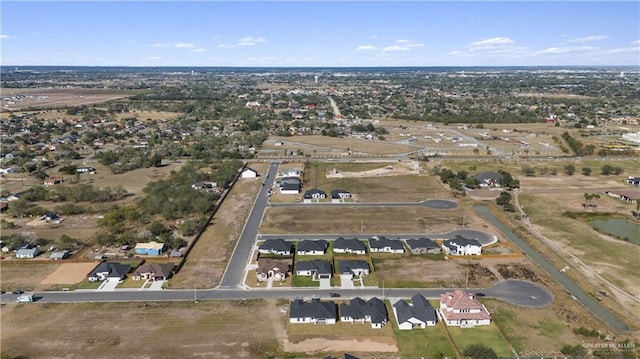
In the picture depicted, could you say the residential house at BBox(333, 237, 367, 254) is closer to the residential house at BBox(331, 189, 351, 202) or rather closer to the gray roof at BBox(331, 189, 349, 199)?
the residential house at BBox(331, 189, 351, 202)

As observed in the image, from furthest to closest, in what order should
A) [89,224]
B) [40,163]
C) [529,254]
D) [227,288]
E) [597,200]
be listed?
[40,163], [597,200], [89,224], [529,254], [227,288]

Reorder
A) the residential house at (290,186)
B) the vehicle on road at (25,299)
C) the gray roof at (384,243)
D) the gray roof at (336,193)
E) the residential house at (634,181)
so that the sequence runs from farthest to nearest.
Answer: the residential house at (634,181) → the residential house at (290,186) → the gray roof at (336,193) → the gray roof at (384,243) → the vehicle on road at (25,299)

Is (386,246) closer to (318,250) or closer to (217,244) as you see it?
(318,250)

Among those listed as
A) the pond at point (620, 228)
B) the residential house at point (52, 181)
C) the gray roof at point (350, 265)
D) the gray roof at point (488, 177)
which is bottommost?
the pond at point (620, 228)

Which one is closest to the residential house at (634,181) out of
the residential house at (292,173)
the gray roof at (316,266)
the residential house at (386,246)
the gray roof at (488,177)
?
the gray roof at (488,177)

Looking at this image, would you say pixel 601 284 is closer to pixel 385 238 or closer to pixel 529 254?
pixel 529 254

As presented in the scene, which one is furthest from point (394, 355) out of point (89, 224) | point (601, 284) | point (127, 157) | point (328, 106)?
point (328, 106)

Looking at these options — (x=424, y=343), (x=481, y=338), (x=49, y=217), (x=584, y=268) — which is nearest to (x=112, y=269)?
(x=49, y=217)

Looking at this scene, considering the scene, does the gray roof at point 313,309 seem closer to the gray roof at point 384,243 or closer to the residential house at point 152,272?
the gray roof at point 384,243
